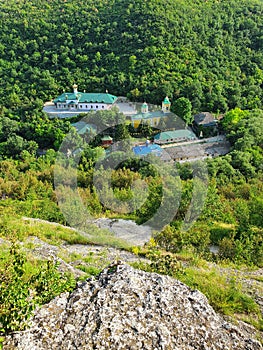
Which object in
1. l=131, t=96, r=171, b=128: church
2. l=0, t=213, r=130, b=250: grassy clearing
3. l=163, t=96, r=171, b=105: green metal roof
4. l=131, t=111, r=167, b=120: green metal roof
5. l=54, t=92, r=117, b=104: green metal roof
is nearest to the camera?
l=0, t=213, r=130, b=250: grassy clearing

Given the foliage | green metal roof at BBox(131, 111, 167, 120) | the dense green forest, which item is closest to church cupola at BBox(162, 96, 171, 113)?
green metal roof at BBox(131, 111, 167, 120)

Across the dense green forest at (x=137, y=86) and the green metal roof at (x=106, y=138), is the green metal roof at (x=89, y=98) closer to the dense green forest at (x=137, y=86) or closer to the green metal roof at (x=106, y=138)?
→ the dense green forest at (x=137, y=86)

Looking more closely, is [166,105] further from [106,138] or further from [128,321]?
[128,321]

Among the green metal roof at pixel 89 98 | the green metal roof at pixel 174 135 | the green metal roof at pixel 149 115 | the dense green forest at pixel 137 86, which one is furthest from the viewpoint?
the green metal roof at pixel 89 98

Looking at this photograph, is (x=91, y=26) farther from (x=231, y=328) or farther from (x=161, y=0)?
(x=231, y=328)

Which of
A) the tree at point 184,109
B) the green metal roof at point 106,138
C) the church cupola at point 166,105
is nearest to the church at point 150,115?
the church cupola at point 166,105

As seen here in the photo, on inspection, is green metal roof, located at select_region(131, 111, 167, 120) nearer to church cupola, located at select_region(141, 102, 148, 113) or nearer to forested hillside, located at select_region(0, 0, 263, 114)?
church cupola, located at select_region(141, 102, 148, 113)
